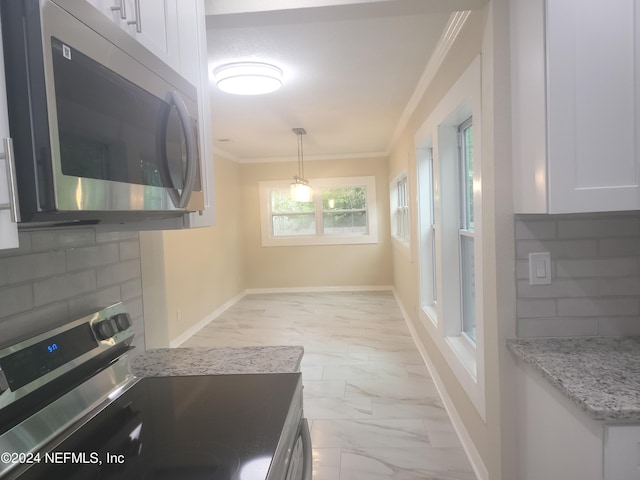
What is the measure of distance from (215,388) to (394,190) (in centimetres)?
499

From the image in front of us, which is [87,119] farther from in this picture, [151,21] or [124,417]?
[124,417]

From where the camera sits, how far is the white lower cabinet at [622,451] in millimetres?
948

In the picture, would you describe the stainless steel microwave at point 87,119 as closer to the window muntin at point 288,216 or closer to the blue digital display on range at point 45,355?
the blue digital display on range at point 45,355

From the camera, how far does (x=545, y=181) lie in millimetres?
1182

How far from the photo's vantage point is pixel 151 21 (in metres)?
0.93

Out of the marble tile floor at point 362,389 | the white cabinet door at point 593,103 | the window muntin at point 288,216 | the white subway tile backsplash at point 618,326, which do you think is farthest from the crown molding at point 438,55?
the window muntin at point 288,216

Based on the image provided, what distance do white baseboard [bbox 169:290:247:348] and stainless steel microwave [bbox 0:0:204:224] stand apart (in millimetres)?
3462

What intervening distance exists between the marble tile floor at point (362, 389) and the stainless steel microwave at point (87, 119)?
185 centimetres

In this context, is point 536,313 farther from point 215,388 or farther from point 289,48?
point 289,48

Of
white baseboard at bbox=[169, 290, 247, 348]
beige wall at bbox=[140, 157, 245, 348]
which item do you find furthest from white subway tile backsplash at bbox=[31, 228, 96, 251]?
white baseboard at bbox=[169, 290, 247, 348]

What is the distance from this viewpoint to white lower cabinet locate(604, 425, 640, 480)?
95cm

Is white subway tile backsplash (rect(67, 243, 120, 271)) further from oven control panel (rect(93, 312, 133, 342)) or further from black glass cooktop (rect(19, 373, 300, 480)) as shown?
black glass cooktop (rect(19, 373, 300, 480))

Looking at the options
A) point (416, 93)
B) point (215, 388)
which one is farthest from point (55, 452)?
point (416, 93)

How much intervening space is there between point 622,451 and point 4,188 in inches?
56.8
